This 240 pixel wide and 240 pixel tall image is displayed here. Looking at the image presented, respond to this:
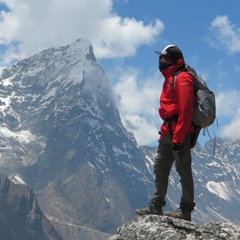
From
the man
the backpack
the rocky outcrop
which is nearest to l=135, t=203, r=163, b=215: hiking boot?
the man

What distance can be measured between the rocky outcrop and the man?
763 mm

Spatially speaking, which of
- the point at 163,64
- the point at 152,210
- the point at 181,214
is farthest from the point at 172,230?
the point at 163,64

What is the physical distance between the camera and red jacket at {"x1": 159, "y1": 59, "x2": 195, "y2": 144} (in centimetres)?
934

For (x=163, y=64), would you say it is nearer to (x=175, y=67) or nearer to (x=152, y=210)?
(x=175, y=67)

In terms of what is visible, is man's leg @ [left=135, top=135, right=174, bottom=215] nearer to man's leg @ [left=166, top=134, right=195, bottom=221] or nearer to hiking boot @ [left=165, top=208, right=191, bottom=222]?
man's leg @ [left=166, top=134, right=195, bottom=221]

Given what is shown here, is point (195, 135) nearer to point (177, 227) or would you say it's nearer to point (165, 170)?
point (165, 170)

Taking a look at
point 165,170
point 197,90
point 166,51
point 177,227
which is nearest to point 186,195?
point 165,170

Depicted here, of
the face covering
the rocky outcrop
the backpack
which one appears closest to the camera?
the rocky outcrop

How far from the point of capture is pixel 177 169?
9.95 m

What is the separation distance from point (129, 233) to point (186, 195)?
157 cm

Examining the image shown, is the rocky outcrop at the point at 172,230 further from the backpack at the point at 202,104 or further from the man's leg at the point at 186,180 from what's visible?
the backpack at the point at 202,104

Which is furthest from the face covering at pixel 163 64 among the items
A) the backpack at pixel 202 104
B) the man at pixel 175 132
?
the backpack at pixel 202 104

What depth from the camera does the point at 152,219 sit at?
908 cm

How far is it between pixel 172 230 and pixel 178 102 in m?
2.31
